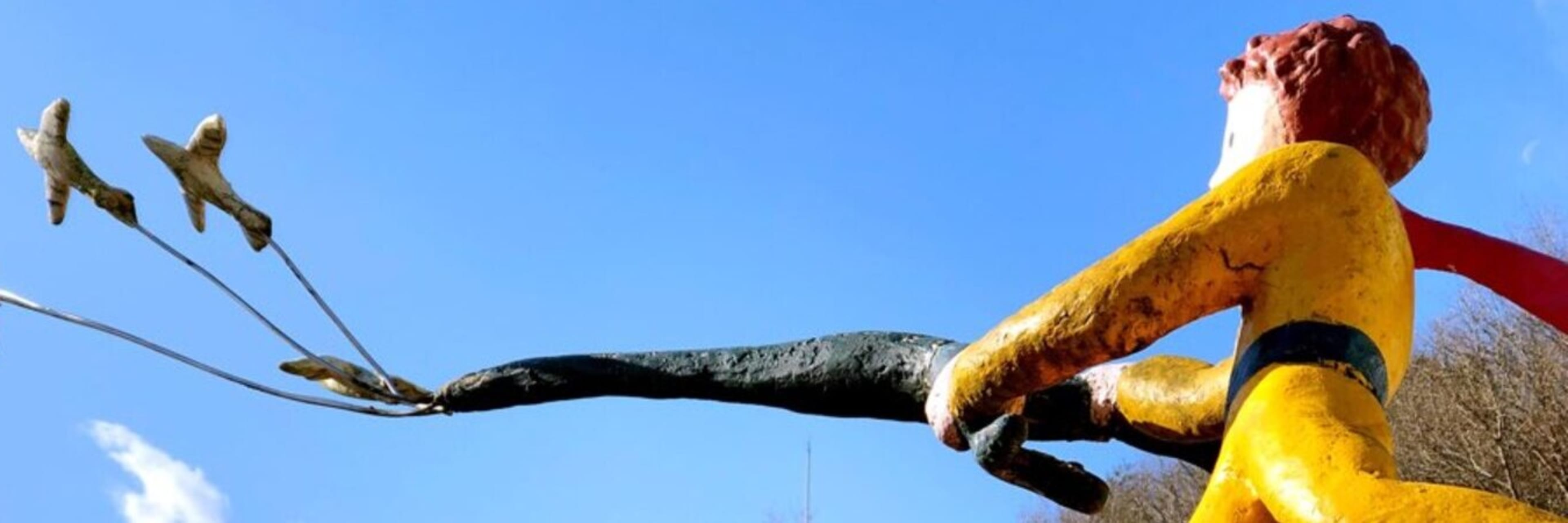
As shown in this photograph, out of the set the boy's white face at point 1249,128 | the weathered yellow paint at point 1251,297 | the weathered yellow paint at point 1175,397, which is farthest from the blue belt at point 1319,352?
the boy's white face at point 1249,128

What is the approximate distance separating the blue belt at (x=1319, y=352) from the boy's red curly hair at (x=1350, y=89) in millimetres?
506

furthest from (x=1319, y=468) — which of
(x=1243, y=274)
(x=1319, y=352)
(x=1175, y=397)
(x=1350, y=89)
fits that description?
(x=1350, y=89)

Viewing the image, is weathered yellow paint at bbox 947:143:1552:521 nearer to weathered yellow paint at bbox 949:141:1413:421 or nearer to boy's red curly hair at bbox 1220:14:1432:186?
weathered yellow paint at bbox 949:141:1413:421

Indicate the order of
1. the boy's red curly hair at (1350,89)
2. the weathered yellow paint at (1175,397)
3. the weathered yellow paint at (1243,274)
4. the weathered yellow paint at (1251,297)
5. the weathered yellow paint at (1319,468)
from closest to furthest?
the weathered yellow paint at (1319,468) → the weathered yellow paint at (1251,297) → the weathered yellow paint at (1243,274) → the weathered yellow paint at (1175,397) → the boy's red curly hair at (1350,89)

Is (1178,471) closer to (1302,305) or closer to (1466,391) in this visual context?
(1466,391)

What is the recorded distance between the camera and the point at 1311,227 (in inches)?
79.7

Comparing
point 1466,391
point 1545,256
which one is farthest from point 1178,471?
point 1545,256

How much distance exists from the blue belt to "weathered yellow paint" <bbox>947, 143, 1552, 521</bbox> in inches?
0.6

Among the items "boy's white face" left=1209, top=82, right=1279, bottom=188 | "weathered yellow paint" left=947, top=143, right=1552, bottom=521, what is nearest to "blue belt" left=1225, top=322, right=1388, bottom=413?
"weathered yellow paint" left=947, top=143, right=1552, bottom=521

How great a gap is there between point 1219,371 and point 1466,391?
14550 mm

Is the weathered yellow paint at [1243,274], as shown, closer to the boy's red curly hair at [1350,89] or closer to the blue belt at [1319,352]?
the blue belt at [1319,352]

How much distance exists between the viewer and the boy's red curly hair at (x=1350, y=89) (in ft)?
7.92

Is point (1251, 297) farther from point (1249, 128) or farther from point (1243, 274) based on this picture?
point (1249, 128)

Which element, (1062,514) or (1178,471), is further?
(1062,514)
